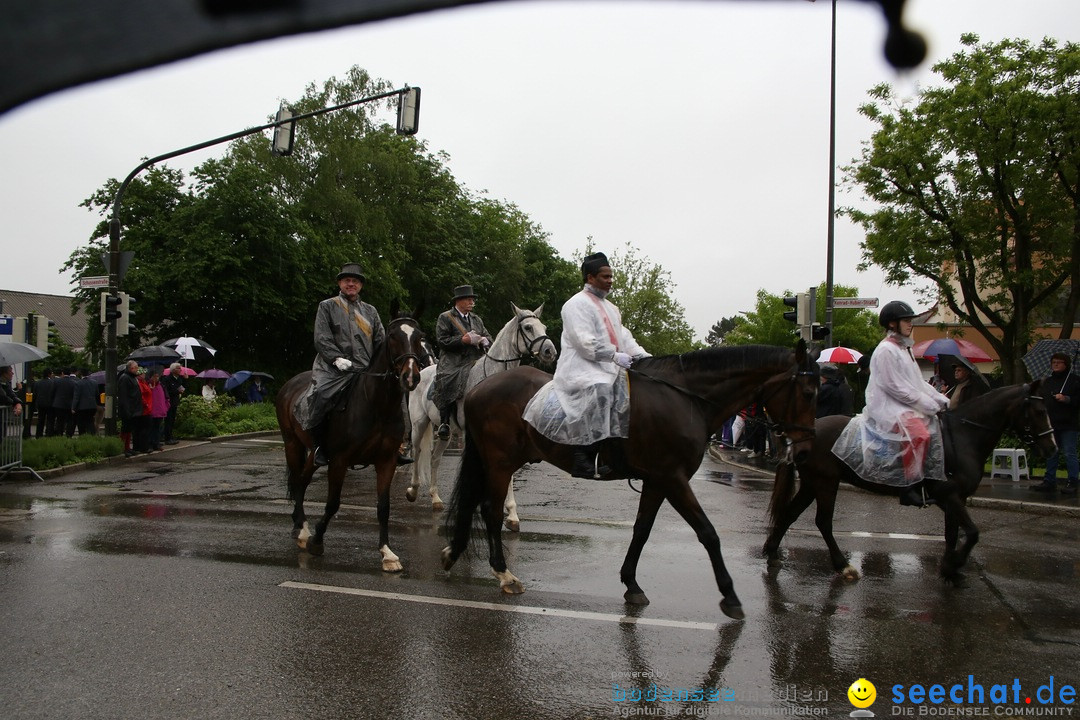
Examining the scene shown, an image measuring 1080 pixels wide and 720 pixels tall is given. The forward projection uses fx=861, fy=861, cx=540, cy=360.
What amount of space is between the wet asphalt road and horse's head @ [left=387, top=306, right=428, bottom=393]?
175 centimetres

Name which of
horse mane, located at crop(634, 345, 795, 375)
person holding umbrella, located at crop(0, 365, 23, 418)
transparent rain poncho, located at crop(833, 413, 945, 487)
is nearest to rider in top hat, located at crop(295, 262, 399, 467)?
horse mane, located at crop(634, 345, 795, 375)

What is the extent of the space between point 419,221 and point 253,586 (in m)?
42.8

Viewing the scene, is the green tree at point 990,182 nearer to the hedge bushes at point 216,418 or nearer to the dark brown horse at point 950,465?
the dark brown horse at point 950,465

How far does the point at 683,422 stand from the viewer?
22.3 ft

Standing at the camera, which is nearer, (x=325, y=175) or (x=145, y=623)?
(x=145, y=623)

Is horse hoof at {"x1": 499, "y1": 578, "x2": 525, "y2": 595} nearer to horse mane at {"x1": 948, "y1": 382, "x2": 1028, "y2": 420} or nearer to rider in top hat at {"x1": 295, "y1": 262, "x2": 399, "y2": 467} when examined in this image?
rider in top hat at {"x1": 295, "y1": 262, "x2": 399, "y2": 467}

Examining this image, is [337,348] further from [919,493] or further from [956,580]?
[956,580]

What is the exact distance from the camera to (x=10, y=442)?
14.5 metres

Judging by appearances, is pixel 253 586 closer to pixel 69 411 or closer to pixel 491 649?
pixel 491 649

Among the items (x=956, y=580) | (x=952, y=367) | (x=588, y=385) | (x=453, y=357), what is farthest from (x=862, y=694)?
(x=952, y=367)

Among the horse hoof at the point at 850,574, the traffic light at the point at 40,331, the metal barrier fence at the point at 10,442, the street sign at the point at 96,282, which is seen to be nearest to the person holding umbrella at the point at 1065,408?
the horse hoof at the point at 850,574

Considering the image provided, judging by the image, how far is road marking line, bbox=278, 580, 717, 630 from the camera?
614cm

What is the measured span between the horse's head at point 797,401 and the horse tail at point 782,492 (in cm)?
129

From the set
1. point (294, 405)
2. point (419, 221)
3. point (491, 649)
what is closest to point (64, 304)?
point (419, 221)
